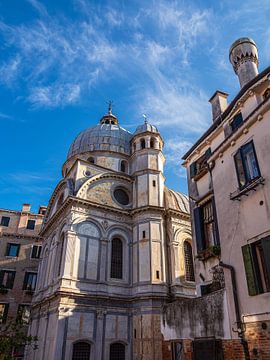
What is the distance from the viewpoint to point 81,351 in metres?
19.4

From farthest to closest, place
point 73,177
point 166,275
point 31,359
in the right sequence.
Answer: point 73,177
point 166,275
point 31,359

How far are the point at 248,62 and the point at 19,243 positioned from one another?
1159 inches

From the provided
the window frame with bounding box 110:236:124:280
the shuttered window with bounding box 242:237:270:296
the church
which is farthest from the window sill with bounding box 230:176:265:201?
the window frame with bounding box 110:236:124:280

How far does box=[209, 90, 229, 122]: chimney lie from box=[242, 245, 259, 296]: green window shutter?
29.9 ft

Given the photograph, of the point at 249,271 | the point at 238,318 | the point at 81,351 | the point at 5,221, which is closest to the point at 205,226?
the point at 249,271

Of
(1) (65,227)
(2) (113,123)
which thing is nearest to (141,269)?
(1) (65,227)

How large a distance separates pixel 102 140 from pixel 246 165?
1005 inches

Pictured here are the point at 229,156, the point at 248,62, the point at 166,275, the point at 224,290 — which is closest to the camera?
the point at 224,290

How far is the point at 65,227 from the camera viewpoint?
2269cm

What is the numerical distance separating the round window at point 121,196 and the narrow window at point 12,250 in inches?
590

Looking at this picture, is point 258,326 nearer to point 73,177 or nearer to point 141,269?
point 141,269

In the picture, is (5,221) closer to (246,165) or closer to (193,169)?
(193,169)

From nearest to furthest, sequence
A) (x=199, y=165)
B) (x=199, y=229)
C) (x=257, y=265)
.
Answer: (x=257, y=265) < (x=199, y=229) < (x=199, y=165)

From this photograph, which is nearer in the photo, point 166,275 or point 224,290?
point 224,290
